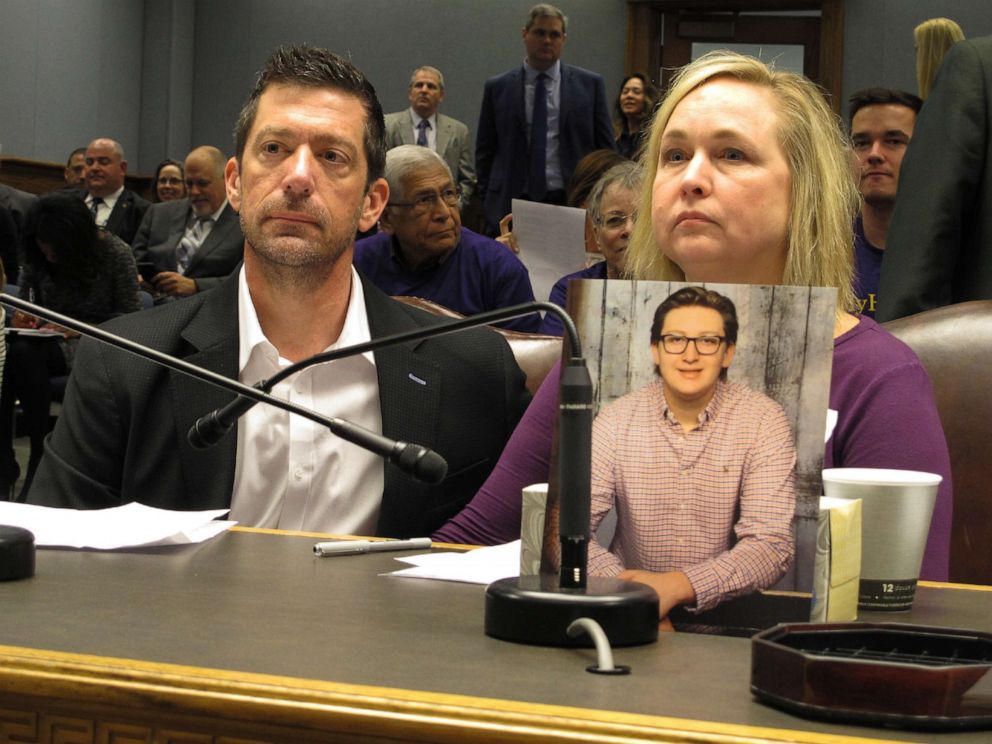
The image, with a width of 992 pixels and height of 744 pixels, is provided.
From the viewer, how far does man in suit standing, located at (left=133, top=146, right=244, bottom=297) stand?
20.3 ft

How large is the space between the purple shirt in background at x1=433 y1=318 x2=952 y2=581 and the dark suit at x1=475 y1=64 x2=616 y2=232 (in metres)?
5.43

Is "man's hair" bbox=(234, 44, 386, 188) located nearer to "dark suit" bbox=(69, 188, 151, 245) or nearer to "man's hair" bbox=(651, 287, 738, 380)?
"man's hair" bbox=(651, 287, 738, 380)

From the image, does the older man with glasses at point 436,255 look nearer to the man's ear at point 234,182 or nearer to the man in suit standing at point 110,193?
the man's ear at point 234,182

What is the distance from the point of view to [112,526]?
1.34 meters

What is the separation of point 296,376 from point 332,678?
1.11 m

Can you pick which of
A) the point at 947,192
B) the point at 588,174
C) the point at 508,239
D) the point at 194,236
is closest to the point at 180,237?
the point at 194,236

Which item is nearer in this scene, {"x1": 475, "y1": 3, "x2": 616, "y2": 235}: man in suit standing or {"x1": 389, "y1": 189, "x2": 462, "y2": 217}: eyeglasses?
{"x1": 389, "y1": 189, "x2": 462, "y2": 217}: eyeglasses

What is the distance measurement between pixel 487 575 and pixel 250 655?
1.20ft

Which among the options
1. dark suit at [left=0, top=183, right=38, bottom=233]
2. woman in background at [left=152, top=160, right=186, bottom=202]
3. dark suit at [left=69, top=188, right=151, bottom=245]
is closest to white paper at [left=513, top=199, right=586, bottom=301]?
dark suit at [left=0, top=183, right=38, bottom=233]

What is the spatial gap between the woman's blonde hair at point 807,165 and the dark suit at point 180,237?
15.7 feet

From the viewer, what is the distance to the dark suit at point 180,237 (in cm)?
631

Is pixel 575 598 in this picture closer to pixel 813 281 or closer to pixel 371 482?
pixel 813 281

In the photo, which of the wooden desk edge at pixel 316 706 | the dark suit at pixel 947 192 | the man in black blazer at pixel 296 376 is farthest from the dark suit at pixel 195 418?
the dark suit at pixel 947 192

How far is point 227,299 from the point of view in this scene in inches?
73.2
